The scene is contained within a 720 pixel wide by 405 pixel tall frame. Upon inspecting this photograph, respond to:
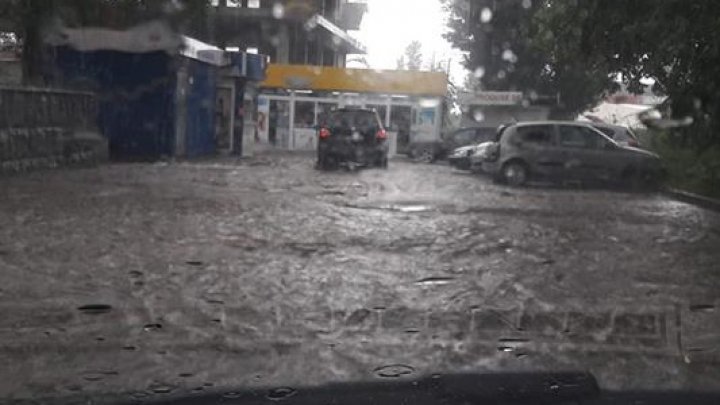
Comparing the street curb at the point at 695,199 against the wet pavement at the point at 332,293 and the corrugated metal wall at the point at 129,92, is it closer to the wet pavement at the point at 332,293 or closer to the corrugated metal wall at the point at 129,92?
the wet pavement at the point at 332,293

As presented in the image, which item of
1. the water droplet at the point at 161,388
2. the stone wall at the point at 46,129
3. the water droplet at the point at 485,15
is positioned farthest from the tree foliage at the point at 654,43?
the water droplet at the point at 485,15

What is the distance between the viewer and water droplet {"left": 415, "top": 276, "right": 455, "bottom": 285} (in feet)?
28.4

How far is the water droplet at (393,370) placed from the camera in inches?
223

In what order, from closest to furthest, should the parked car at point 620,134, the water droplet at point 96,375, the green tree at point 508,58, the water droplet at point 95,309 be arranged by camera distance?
the water droplet at point 96,375 → the water droplet at point 95,309 → the parked car at point 620,134 → the green tree at point 508,58

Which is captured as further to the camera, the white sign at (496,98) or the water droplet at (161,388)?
the white sign at (496,98)

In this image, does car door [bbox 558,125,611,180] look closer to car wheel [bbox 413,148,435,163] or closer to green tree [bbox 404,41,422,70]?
car wheel [bbox 413,148,435,163]

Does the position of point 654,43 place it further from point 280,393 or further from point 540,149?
point 280,393

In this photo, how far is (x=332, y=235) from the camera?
1162cm

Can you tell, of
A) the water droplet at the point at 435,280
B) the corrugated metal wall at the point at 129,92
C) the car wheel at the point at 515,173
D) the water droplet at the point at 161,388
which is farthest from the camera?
the corrugated metal wall at the point at 129,92

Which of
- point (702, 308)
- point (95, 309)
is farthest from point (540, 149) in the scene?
point (95, 309)

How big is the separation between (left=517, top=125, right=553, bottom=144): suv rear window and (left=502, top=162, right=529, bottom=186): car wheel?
1.98 ft

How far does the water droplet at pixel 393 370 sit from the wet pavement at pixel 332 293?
13 millimetres

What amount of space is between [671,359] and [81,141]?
17534 mm

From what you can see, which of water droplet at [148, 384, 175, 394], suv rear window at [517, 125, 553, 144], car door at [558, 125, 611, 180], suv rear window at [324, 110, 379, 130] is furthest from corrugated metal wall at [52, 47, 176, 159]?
water droplet at [148, 384, 175, 394]
